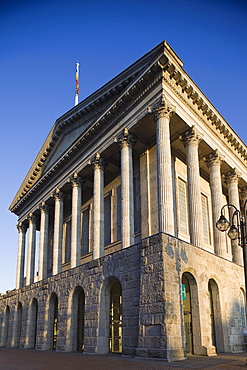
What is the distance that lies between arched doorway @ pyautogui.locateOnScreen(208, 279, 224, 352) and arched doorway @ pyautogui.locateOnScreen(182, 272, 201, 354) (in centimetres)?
149

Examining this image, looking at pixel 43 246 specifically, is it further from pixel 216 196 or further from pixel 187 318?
pixel 187 318

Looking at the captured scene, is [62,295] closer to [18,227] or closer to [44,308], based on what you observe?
[44,308]

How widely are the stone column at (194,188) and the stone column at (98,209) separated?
6.76m

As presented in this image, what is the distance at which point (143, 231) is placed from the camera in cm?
2612

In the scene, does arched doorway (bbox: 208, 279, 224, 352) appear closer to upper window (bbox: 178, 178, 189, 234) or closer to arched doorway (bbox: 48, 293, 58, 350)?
upper window (bbox: 178, 178, 189, 234)

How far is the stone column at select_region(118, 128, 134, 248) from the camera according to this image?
2273cm

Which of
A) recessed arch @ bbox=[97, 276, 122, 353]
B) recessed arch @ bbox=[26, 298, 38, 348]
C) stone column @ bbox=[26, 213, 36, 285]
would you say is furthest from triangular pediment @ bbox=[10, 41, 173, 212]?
recessed arch @ bbox=[26, 298, 38, 348]

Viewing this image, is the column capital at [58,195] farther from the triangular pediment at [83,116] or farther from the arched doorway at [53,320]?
the arched doorway at [53,320]

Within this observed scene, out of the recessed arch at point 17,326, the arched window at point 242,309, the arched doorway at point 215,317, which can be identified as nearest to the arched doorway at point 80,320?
the arched doorway at point 215,317

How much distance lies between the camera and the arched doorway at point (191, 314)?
57.1 ft

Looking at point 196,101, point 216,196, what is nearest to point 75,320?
point 216,196

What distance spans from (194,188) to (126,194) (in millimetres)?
4270

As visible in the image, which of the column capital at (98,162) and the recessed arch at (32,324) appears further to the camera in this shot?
the recessed arch at (32,324)

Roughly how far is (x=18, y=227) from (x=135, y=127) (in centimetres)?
2541
